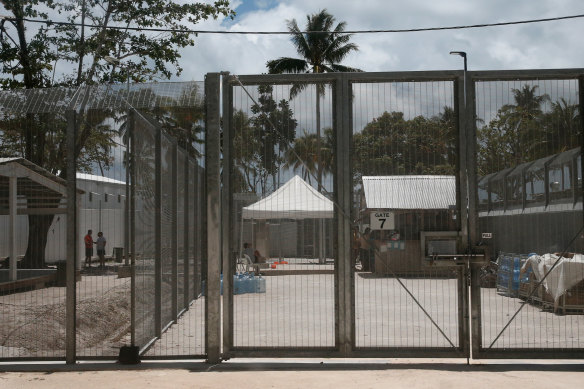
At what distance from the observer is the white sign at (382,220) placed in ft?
24.7

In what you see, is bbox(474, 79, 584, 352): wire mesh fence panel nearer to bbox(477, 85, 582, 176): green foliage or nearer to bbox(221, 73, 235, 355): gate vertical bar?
bbox(477, 85, 582, 176): green foliage

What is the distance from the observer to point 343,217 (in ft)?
24.6

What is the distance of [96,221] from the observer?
25.6ft

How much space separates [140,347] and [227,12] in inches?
795

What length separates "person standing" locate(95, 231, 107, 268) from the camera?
7.69 meters

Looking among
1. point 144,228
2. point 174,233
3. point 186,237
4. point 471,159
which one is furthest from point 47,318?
point 471,159

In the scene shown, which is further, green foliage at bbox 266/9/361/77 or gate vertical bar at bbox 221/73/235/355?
green foliage at bbox 266/9/361/77

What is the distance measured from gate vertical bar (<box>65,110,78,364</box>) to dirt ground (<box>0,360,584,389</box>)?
327mm

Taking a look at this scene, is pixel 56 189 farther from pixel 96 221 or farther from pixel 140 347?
pixel 140 347

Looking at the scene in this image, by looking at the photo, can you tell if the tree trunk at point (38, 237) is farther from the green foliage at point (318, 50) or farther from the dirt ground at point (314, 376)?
the green foliage at point (318, 50)

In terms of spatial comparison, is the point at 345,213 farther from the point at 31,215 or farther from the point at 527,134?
the point at 31,215

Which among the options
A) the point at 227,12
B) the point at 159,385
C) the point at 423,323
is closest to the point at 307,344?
the point at 423,323

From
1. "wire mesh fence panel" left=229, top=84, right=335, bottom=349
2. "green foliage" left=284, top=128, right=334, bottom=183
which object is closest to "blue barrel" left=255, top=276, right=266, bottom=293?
"wire mesh fence panel" left=229, top=84, right=335, bottom=349

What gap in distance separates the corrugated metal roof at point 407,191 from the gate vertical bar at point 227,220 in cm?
154
